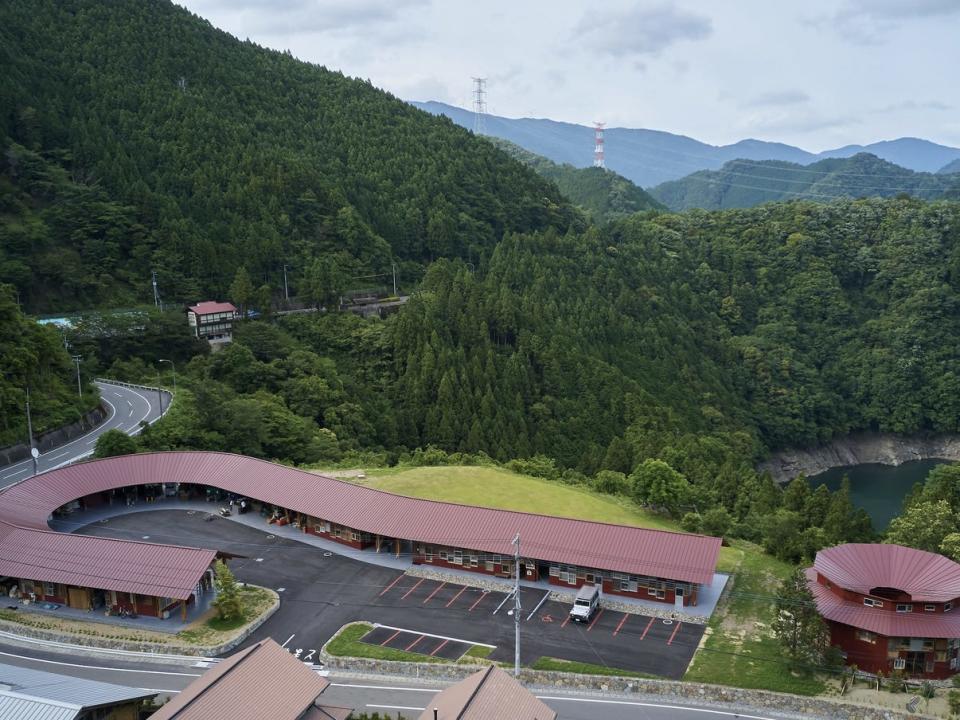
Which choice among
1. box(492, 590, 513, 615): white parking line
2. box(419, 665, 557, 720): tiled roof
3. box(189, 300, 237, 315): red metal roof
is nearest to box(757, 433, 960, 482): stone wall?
box(189, 300, 237, 315): red metal roof

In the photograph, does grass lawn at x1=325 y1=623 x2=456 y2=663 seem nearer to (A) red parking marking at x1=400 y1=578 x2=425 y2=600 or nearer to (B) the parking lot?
(B) the parking lot

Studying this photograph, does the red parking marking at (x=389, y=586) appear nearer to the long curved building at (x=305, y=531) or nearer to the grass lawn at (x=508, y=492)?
the long curved building at (x=305, y=531)

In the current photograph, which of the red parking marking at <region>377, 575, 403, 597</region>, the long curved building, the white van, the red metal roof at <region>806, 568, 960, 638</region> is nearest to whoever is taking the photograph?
the red metal roof at <region>806, 568, 960, 638</region>

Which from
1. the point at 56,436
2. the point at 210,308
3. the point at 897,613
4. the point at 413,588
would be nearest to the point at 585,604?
the point at 413,588

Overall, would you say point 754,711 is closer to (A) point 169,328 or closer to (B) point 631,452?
(B) point 631,452

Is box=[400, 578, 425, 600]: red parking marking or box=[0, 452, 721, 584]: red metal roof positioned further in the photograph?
box=[400, 578, 425, 600]: red parking marking

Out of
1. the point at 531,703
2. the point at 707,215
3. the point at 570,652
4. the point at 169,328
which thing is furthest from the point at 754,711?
the point at 707,215

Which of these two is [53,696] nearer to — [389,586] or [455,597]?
[389,586]
